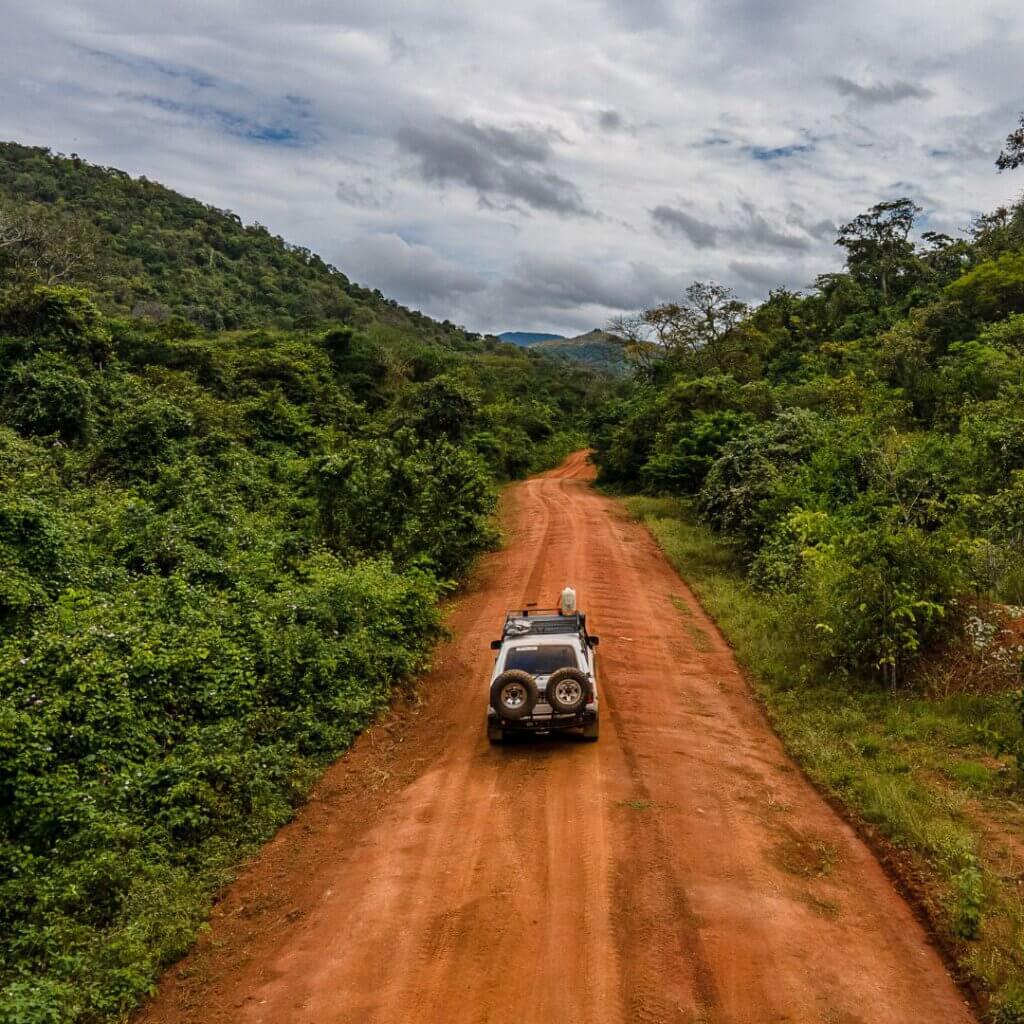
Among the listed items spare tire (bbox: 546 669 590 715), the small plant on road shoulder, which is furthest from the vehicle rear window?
the small plant on road shoulder

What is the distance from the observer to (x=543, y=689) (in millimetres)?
10492

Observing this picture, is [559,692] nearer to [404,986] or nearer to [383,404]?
[404,986]

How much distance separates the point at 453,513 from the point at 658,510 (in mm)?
13676

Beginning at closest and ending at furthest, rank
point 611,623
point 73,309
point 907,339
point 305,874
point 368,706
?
point 305,874
point 368,706
point 611,623
point 73,309
point 907,339

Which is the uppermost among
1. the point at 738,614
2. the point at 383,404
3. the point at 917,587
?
the point at 383,404

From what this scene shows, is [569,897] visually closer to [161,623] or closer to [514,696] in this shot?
[514,696]

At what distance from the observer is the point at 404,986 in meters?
6.11

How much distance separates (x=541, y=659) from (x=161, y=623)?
5.34 meters

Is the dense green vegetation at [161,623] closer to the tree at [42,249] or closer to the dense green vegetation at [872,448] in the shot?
the dense green vegetation at [872,448]

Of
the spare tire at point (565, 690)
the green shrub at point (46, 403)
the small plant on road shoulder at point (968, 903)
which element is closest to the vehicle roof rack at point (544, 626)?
the spare tire at point (565, 690)

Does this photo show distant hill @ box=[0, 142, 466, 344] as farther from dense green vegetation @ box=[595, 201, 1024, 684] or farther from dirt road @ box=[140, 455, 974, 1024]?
dirt road @ box=[140, 455, 974, 1024]

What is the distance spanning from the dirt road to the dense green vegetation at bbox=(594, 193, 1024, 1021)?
69cm

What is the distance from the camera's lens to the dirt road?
19.4 feet

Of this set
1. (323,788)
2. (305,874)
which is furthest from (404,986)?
(323,788)
